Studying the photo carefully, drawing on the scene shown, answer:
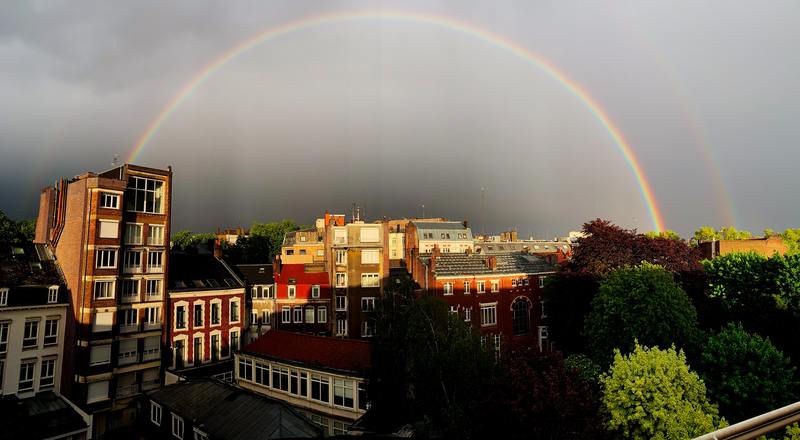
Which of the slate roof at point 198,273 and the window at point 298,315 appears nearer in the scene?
the slate roof at point 198,273

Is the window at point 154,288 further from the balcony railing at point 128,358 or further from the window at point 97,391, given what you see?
the window at point 97,391

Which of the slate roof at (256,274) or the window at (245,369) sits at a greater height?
the slate roof at (256,274)

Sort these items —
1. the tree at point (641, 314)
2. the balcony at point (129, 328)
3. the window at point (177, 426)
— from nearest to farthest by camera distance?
the window at point (177, 426) < the tree at point (641, 314) < the balcony at point (129, 328)

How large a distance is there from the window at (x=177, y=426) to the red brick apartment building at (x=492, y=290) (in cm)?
2885

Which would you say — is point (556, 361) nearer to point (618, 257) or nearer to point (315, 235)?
point (618, 257)

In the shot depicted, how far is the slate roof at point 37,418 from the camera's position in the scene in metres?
25.9

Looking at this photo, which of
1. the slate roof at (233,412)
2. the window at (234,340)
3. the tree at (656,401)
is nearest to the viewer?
the tree at (656,401)

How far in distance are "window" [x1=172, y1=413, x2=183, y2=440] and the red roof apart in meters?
8.20

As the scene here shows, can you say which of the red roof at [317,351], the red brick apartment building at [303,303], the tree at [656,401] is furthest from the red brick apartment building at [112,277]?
the tree at [656,401]

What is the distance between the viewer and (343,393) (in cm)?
3188

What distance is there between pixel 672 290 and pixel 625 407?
713 inches

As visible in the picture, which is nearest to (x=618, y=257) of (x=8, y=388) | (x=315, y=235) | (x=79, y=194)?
(x=79, y=194)

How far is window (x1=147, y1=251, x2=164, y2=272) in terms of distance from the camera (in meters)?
42.8

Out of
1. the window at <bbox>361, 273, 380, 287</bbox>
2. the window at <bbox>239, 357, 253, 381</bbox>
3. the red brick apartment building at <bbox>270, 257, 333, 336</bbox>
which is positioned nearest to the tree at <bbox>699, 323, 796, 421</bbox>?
the window at <bbox>361, 273, 380, 287</bbox>
